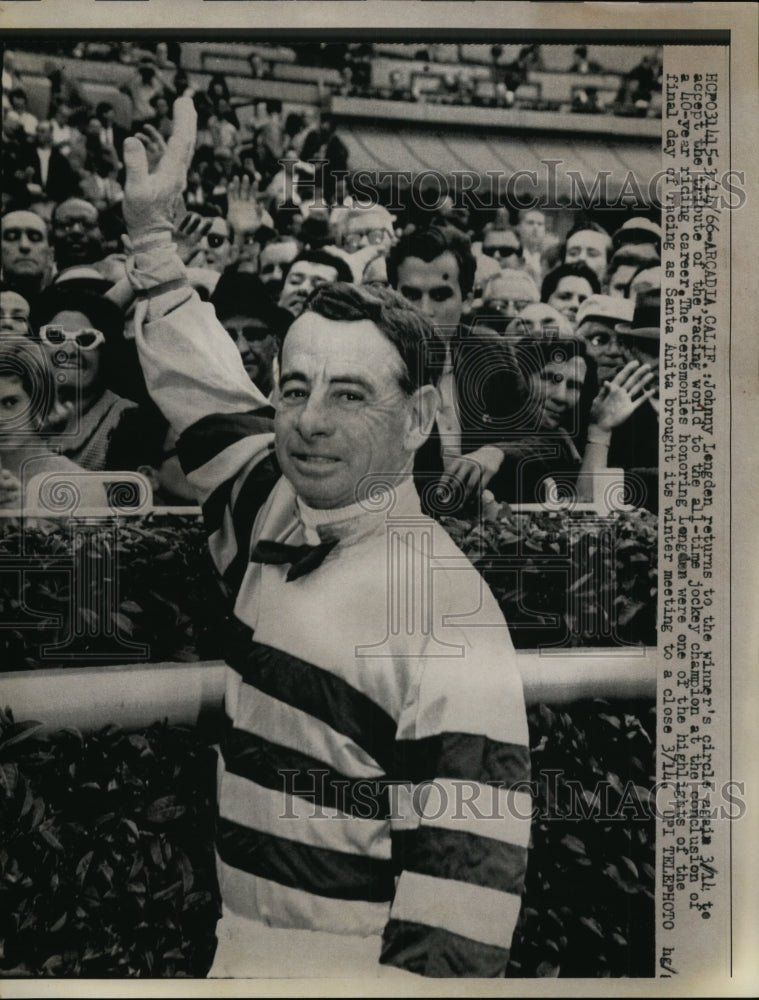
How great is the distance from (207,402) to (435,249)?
1.81 feet

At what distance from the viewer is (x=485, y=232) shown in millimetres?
1604

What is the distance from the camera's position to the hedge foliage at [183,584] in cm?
158

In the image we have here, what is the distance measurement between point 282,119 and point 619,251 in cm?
73

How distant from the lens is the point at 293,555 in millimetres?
1580

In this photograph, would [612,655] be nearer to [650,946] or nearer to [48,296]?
[650,946]

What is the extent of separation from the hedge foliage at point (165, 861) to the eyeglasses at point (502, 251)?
35.8 inches

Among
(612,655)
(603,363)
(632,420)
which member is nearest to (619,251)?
(603,363)

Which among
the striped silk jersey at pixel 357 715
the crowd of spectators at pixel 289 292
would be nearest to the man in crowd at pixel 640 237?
the crowd of spectators at pixel 289 292

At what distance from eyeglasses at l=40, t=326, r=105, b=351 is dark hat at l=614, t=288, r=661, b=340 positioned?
1056 mm

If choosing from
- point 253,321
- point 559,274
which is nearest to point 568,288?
point 559,274

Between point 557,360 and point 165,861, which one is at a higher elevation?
point 557,360

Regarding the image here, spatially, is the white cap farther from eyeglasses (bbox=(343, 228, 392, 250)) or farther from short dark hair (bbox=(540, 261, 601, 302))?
eyeglasses (bbox=(343, 228, 392, 250))

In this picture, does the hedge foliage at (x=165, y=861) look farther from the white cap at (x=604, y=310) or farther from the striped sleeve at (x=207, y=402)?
the white cap at (x=604, y=310)

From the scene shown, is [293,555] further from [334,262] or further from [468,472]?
[334,262]
